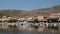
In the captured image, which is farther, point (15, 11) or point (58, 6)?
point (58, 6)

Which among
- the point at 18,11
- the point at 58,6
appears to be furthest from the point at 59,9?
the point at 18,11

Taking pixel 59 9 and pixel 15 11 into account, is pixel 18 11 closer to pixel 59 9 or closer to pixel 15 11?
pixel 15 11

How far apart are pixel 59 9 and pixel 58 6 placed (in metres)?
7.90

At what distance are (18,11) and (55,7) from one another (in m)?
21.4

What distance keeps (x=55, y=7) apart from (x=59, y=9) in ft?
31.2

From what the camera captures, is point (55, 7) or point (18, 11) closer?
point (18, 11)

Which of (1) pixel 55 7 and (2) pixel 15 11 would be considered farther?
(1) pixel 55 7

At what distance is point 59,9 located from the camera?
117 m

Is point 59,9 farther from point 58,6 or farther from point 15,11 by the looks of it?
point 15,11

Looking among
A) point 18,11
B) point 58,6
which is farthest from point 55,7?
point 18,11

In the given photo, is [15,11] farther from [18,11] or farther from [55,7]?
[55,7]

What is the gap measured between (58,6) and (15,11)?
23.6 meters

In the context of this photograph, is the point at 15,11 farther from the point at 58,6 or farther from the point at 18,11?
the point at 58,6

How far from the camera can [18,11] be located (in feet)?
380
